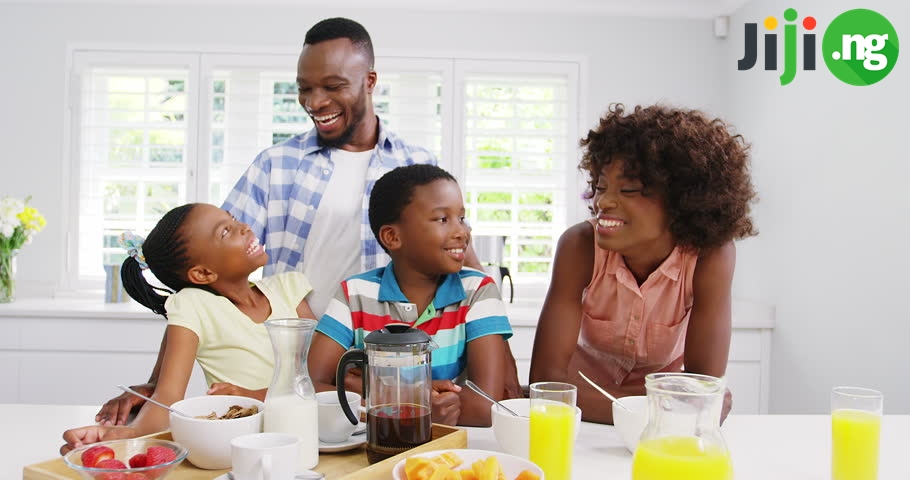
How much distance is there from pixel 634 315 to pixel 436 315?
46 cm

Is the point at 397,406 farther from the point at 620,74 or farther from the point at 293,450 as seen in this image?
the point at 620,74

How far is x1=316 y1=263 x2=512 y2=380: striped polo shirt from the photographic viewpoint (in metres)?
1.56

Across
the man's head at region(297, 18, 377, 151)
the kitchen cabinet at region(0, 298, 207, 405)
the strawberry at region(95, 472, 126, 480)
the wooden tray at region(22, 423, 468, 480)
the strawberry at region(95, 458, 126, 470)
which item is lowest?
the kitchen cabinet at region(0, 298, 207, 405)

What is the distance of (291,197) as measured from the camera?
185 centimetres

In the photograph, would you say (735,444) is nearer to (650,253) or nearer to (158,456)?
(650,253)

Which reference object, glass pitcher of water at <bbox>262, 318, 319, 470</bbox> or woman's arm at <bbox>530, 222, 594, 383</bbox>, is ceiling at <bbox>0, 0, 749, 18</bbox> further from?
glass pitcher of water at <bbox>262, 318, 319, 470</bbox>

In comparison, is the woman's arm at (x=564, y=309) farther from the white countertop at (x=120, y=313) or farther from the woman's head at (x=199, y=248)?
the white countertop at (x=120, y=313)

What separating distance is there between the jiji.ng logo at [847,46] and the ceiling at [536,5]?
0.45 meters

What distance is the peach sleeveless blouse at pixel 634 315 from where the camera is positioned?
1636 millimetres

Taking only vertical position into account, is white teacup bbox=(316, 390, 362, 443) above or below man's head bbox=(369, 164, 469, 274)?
below

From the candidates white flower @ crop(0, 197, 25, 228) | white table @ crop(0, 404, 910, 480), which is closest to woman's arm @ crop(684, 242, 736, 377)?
white table @ crop(0, 404, 910, 480)

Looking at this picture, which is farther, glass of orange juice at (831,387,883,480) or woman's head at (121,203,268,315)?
woman's head at (121,203,268,315)

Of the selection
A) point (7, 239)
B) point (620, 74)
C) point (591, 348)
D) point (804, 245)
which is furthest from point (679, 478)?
point (7, 239)

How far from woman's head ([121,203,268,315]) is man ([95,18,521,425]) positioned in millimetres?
236
